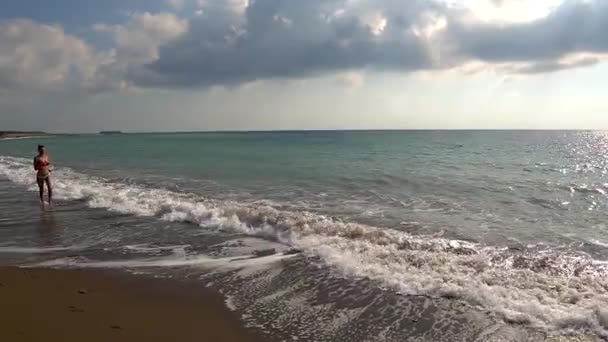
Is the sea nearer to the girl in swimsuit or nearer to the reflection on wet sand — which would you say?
the reflection on wet sand

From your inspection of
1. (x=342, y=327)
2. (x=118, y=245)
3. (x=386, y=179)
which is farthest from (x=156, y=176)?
(x=342, y=327)

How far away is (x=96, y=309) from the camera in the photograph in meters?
5.95

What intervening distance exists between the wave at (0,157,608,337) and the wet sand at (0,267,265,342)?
5.42 ft

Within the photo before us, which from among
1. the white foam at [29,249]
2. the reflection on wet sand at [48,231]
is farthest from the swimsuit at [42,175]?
the white foam at [29,249]

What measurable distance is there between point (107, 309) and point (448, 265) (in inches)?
226

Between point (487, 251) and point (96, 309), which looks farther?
point (487, 251)

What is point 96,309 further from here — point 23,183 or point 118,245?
point 23,183

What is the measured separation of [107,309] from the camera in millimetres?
5965

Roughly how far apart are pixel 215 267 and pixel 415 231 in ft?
18.0

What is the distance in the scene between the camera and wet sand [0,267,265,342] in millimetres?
5172

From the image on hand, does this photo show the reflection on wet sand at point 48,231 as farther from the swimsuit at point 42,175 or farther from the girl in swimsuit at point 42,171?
the swimsuit at point 42,175

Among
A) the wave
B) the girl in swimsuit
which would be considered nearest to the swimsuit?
the girl in swimsuit

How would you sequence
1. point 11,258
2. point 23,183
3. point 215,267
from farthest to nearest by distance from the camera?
point 23,183 < point 11,258 < point 215,267

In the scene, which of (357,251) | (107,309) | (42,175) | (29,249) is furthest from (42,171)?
(357,251)
